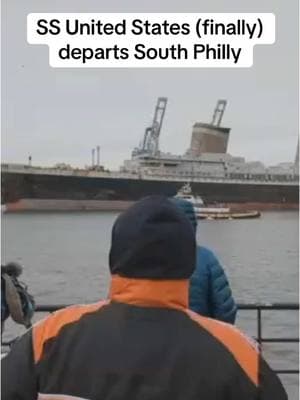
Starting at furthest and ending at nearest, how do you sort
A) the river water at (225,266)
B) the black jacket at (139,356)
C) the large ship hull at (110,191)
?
the large ship hull at (110,191)
the river water at (225,266)
the black jacket at (139,356)

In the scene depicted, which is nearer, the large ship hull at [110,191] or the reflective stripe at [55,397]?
the reflective stripe at [55,397]

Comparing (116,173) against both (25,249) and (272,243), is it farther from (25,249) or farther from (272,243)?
(25,249)

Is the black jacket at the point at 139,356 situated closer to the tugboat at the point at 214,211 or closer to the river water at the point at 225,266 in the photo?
the river water at the point at 225,266

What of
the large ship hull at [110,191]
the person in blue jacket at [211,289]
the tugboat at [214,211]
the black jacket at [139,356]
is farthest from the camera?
the large ship hull at [110,191]

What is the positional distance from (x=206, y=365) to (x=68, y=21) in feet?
3.82

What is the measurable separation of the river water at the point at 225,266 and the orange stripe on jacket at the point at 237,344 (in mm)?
545

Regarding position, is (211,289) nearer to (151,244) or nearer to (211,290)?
(211,290)

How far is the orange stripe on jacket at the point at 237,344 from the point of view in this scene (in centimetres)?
84

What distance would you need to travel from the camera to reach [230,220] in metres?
39.7

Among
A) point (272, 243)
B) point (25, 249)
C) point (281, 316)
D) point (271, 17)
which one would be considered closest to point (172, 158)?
point (272, 243)

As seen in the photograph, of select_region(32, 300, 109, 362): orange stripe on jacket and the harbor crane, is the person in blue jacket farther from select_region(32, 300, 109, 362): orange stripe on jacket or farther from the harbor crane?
the harbor crane

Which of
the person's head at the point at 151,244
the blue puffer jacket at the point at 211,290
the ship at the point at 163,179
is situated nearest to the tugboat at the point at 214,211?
the ship at the point at 163,179

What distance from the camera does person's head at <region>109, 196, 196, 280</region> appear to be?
0.87 meters

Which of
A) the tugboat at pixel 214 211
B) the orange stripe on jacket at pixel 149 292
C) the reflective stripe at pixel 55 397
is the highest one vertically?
the orange stripe on jacket at pixel 149 292
